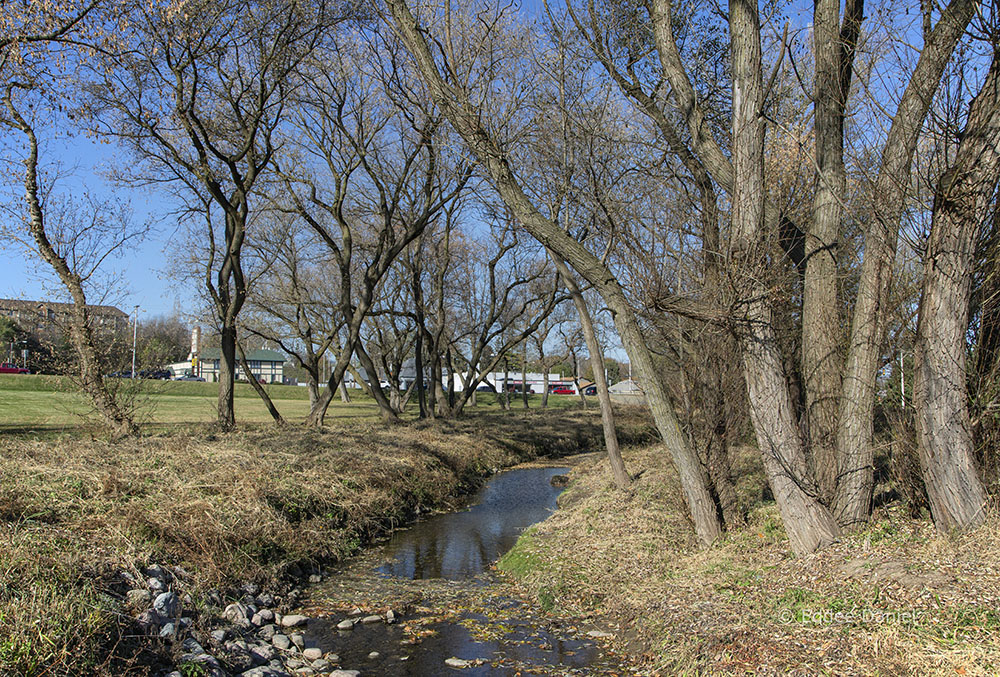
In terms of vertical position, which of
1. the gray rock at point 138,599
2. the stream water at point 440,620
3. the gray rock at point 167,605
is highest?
the gray rock at point 138,599

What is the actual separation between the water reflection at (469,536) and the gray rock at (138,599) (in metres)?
3.97

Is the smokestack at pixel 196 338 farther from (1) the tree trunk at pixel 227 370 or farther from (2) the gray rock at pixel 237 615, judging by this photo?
(2) the gray rock at pixel 237 615

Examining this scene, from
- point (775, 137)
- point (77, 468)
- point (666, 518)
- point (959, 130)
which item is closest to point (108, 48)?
point (77, 468)

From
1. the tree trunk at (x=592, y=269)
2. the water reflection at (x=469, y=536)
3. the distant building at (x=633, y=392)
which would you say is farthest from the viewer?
the water reflection at (x=469, y=536)

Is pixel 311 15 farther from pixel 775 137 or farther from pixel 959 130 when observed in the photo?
pixel 959 130

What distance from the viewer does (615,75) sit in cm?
931

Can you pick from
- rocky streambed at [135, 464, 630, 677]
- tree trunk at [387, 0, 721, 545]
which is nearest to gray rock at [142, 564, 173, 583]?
rocky streambed at [135, 464, 630, 677]

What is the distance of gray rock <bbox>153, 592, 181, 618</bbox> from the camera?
19.4ft

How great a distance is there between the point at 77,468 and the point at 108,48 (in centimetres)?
849

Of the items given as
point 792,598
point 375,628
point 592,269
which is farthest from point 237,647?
point 592,269

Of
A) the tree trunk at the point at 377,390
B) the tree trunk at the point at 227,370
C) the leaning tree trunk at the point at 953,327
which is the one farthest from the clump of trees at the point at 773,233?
the tree trunk at the point at 377,390

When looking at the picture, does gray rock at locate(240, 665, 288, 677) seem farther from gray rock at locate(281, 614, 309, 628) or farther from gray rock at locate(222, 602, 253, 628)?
gray rock at locate(281, 614, 309, 628)

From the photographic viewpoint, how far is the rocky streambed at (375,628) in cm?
595

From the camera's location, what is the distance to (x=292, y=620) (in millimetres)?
7414
